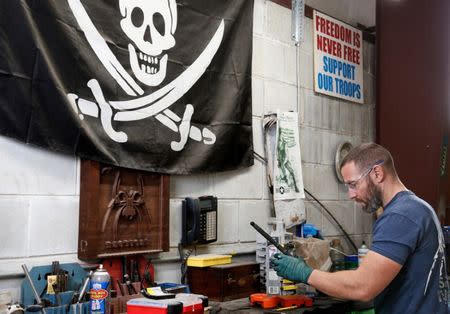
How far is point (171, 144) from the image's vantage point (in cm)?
285

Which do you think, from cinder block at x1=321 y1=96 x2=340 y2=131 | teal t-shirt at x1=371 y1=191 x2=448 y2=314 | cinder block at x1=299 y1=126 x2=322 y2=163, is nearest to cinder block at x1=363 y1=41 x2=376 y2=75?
cinder block at x1=321 y1=96 x2=340 y2=131

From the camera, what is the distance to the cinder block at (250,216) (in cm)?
336

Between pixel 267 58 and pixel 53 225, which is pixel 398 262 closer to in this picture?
pixel 53 225

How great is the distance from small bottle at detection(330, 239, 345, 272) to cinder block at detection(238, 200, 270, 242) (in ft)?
2.04

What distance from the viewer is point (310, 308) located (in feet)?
8.59

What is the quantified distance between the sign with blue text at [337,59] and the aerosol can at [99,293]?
2.34 meters

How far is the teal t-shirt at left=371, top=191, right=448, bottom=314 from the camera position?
77.6 inches

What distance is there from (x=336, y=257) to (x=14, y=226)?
233cm

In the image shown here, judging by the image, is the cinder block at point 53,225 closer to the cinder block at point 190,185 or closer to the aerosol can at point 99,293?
the aerosol can at point 99,293

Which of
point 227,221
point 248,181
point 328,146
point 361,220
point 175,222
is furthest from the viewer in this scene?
point 361,220

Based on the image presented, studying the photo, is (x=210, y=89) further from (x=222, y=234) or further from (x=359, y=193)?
(x=359, y=193)

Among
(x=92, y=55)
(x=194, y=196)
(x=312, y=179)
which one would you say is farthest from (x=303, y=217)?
(x=92, y=55)

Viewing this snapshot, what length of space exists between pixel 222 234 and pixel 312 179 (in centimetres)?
102

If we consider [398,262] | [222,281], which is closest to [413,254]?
[398,262]
